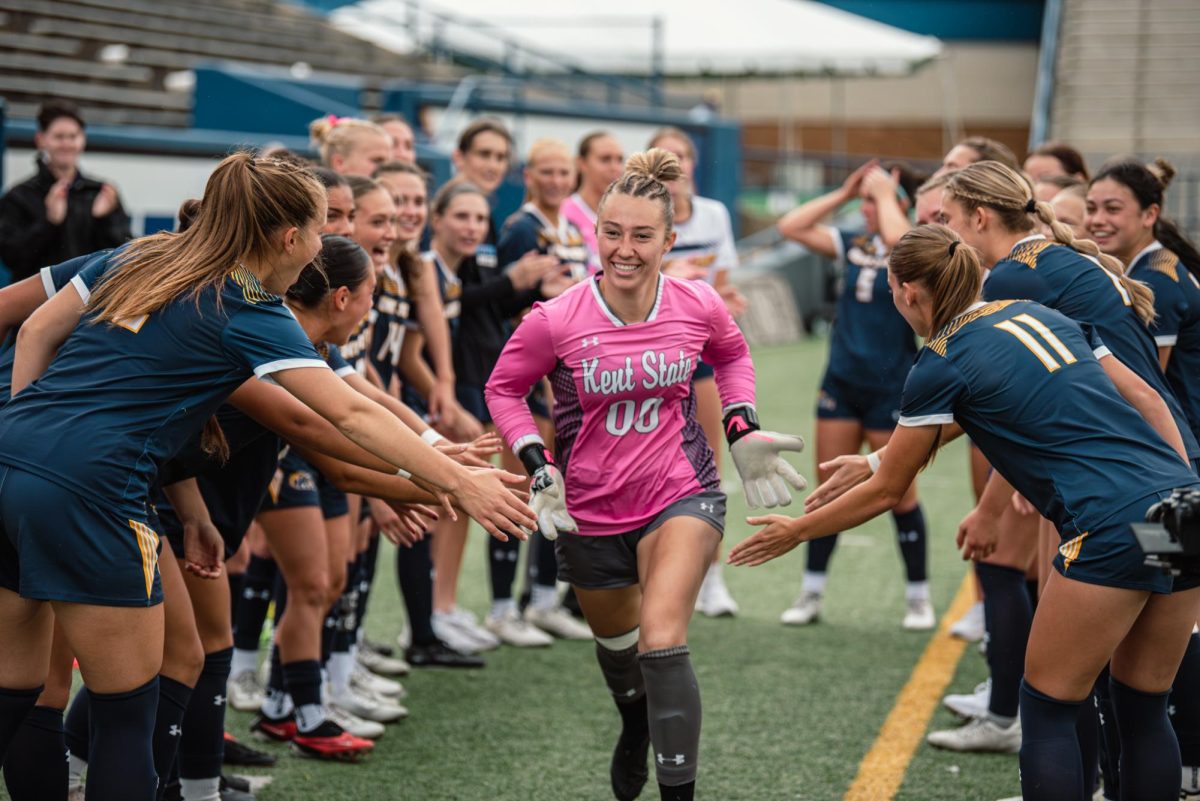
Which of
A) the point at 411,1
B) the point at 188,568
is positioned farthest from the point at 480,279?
the point at 411,1

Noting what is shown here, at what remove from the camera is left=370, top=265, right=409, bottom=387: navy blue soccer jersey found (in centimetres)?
575

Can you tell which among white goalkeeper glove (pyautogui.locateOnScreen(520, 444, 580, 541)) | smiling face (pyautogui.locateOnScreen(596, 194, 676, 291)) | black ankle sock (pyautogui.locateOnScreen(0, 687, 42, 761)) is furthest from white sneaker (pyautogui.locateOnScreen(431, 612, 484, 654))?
black ankle sock (pyautogui.locateOnScreen(0, 687, 42, 761))

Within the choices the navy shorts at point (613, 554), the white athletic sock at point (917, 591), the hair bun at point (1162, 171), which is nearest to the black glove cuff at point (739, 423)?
the navy shorts at point (613, 554)

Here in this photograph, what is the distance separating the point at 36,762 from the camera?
3723mm

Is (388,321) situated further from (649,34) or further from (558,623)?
(649,34)

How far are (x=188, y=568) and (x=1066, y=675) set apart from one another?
249cm

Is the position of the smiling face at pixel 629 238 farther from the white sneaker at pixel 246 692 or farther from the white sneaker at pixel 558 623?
the white sneaker at pixel 558 623

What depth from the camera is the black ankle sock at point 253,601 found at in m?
5.55

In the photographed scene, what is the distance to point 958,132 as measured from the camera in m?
37.0

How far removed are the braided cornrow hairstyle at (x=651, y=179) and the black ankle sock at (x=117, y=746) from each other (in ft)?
6.71

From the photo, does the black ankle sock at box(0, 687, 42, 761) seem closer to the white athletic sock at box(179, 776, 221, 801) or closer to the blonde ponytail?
the white athletic sock at box(179, 776, 221, 801)

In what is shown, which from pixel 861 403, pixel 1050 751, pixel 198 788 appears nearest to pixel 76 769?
pixel 198 788

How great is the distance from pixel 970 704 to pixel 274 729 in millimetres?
2743

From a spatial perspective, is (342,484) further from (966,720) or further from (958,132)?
(958,132)
